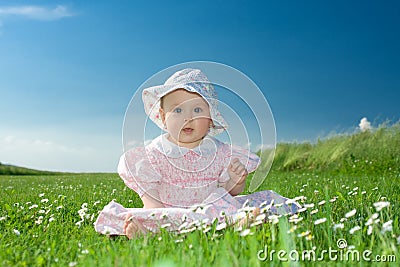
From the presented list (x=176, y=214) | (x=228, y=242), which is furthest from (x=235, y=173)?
→ (x=228, y=242)

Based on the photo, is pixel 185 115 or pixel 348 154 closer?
pixel 185 115

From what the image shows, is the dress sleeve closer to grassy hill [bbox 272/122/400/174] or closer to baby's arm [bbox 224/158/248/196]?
baby's arm [bbox 224/158/248/196]

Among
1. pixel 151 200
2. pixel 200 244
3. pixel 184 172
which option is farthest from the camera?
pixel 184 172

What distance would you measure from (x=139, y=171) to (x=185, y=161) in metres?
0.49

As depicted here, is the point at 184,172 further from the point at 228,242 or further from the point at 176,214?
the point at 228,242

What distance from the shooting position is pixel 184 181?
5.04 m

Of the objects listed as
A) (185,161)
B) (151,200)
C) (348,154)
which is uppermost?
(348,154)

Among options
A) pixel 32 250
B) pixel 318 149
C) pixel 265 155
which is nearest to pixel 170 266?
pixel 32 250

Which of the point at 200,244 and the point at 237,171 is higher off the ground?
the point at 237,171

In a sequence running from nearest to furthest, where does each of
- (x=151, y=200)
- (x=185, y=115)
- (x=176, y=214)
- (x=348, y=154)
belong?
(x=176, y=214), (x=185, y=115), (x=151, y=200), (x=348, y=154)

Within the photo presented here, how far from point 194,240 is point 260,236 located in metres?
0.49

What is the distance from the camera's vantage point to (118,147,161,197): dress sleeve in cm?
493

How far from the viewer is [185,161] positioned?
5059 millimetres

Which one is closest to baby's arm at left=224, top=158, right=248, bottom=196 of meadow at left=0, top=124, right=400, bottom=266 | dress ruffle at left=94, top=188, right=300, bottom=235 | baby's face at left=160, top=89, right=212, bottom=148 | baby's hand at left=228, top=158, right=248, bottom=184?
baby's hand at left=228, top=158, right=248, bottom=184
